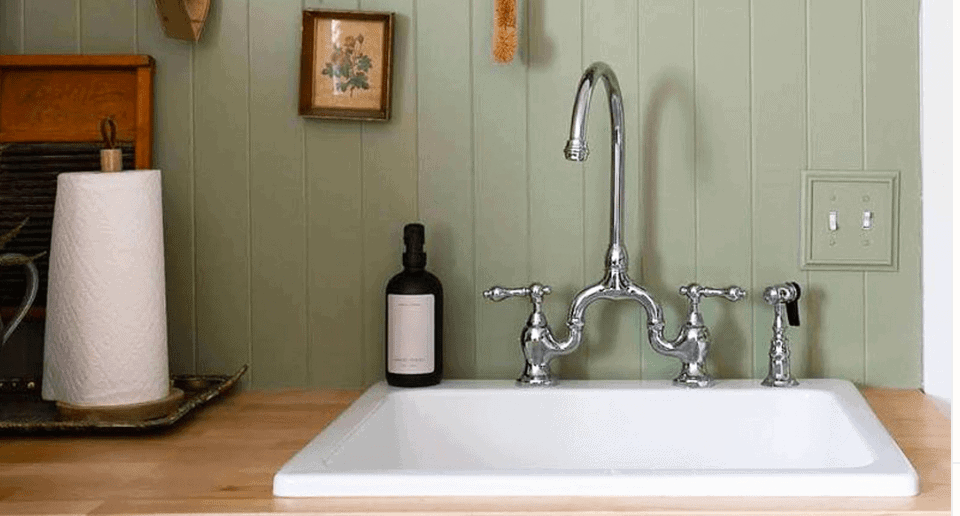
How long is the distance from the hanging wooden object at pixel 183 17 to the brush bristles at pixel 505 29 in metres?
0.40

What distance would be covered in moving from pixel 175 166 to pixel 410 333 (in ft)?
1.37

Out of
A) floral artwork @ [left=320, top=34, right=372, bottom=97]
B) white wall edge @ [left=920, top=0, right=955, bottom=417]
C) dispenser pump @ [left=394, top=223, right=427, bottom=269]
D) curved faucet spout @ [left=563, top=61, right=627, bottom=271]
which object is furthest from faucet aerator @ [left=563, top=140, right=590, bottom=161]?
white wall edge @ [left=920, top=0, right=955, bottom=417]

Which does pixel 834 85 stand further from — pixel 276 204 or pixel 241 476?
pixel 241 476

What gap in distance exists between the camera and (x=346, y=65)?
1.68 metres

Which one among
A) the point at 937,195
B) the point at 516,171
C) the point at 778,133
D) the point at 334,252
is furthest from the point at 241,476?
the point at 937,195

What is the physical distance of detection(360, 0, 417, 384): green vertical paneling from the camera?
5.53 feet

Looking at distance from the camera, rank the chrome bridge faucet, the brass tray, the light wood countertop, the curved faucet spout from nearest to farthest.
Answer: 1. the light wood countertop
2. the brass tray
3. the curved faucet spout
4. the chrome bridge faucet

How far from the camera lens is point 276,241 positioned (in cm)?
170

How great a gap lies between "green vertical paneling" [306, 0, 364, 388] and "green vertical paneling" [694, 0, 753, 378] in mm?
469

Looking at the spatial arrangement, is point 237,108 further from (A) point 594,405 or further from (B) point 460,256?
(A) point 594,405

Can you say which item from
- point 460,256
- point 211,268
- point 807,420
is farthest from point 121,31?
point 807,420

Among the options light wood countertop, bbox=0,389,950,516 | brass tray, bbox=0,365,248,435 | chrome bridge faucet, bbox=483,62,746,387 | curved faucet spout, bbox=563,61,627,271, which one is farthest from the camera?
chrome bridge faucet, bbox=483,62,746,387

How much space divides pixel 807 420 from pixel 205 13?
961 mm

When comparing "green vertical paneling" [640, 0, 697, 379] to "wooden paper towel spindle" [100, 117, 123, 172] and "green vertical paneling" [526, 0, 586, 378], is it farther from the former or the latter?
"wooden paper towel spindle" [100, 117, 123, 172]
